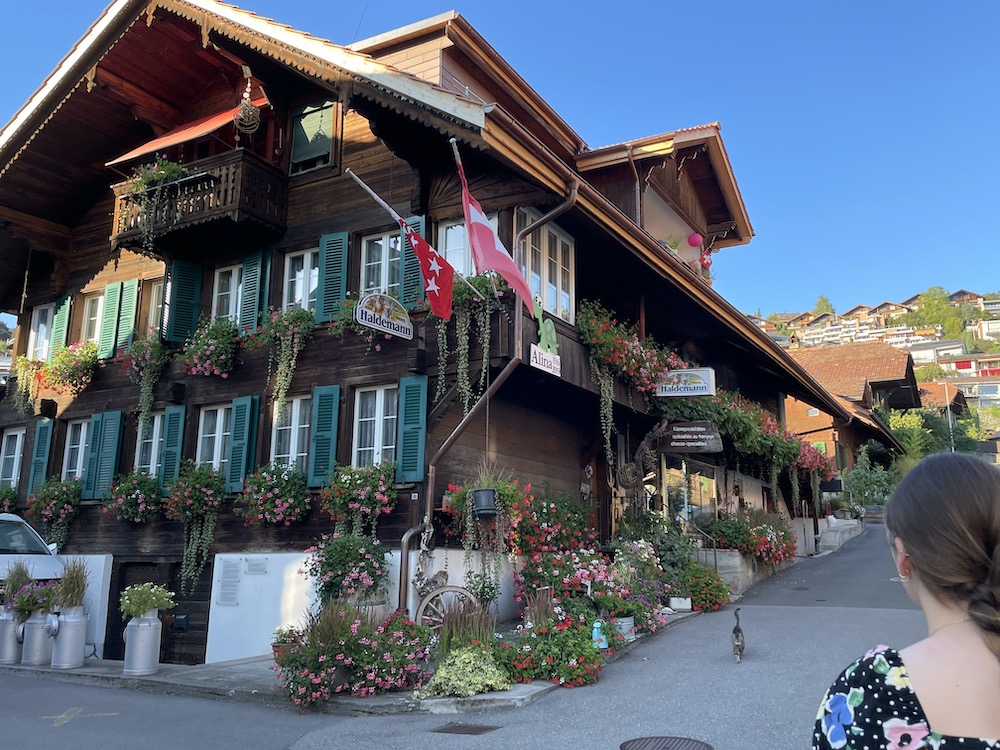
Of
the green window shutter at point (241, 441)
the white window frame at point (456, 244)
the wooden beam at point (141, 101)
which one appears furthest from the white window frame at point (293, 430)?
the wooden beam at point (141, 101)

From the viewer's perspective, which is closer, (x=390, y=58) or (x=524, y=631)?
(x=524, y=631)

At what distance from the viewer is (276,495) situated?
1261 cm

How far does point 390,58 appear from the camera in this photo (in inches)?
560

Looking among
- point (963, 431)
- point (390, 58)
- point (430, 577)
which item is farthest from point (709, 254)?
point (963, 431)

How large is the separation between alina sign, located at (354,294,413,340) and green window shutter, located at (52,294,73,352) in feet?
29.2

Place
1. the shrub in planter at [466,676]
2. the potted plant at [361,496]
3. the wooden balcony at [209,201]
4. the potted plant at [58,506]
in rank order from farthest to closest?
the potted plant at [58,506] < the wooden balcony at [209,201] < the potted plant at [361,496] < the shrub in planter at [466,676]

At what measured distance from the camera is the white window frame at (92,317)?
17078 millimetres

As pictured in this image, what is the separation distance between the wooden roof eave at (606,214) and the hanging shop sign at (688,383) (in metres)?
1.29

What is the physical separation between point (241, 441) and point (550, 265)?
5.50m

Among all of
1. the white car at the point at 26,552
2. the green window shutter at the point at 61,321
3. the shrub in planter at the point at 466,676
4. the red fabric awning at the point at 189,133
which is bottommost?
the shrub in planter at the point at 466,676

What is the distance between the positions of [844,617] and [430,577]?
223 inches

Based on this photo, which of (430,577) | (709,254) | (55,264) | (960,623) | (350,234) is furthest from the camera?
(709,254)

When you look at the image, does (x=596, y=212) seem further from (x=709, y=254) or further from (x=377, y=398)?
(x=709, y=254)

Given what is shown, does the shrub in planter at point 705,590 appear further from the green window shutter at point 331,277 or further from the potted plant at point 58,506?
the potted plant at point 58,506
